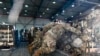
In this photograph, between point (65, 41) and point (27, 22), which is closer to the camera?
point (65, 41)

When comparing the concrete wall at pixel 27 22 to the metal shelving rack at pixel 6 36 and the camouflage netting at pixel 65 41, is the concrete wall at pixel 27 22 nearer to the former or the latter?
the metal shelving rack at pixel 6 36

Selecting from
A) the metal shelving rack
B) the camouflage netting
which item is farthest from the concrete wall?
the camouflage netting

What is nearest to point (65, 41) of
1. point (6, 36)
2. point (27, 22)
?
point (6, 36)

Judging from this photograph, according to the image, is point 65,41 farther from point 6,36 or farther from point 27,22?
point 27,22

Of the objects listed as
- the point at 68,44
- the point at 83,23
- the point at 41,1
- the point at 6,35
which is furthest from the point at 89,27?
the point at 41,1

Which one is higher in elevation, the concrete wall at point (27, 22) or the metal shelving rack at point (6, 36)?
the concrete wall at point (27, 22)

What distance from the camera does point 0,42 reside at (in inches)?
293

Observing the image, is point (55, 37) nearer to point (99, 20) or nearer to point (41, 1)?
point (99, 20)

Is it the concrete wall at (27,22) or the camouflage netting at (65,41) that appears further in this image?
the concrete wall at (27,22)

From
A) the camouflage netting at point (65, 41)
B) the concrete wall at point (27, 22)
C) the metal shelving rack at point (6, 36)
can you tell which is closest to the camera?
the camouflage netting at point (65, 41)

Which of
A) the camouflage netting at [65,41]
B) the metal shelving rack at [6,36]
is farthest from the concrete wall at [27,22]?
the camouflage netting at [65,41]

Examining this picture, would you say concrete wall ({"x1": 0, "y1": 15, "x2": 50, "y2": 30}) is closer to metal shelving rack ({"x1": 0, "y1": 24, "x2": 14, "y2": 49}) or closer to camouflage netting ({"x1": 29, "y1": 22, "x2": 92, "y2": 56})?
metal shelving rack ({"x1": 0, "y1": 24, "x2": 14, "y2": 49})

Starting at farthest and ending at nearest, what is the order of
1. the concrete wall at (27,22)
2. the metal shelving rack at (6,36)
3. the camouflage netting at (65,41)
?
the concrete wall at (27,22)
the metal shelving rack at (6,36)
the camouflage netting at (65,41)

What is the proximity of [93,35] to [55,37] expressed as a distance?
0.84 meters
